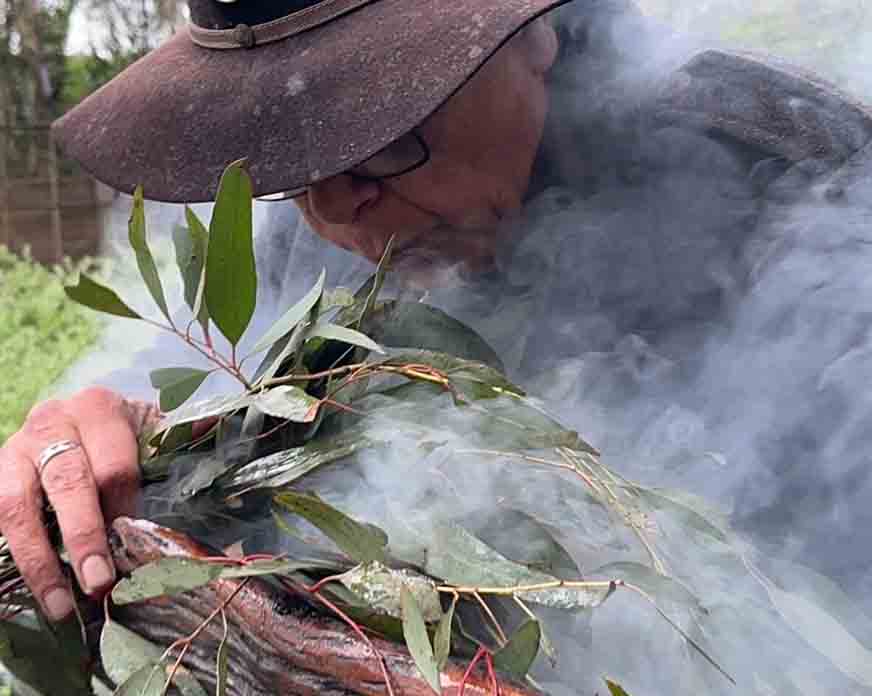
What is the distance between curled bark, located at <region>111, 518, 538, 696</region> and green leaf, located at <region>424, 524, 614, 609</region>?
0.06 meters

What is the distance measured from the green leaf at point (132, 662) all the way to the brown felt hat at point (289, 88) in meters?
0.49

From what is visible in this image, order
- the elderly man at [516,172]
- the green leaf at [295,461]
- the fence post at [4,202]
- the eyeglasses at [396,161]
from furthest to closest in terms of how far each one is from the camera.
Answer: the fence post at [4,202] < the eyeglasses at [396,161] < the elderly man at [516,172] < the green leaf at [295,461]

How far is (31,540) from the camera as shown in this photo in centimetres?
106

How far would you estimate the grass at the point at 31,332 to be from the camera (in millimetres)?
3889

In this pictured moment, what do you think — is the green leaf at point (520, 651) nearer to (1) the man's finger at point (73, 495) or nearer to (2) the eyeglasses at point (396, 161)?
(1) the man's finger at point (73, 495)

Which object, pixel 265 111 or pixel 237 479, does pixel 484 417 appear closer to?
pixel 237 479

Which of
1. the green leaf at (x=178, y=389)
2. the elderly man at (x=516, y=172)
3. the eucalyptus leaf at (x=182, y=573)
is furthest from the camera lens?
the elderly man at (x=516, y=172)

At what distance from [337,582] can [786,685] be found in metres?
0.33

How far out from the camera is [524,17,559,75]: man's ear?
1.49 m

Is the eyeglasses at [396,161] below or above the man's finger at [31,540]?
above

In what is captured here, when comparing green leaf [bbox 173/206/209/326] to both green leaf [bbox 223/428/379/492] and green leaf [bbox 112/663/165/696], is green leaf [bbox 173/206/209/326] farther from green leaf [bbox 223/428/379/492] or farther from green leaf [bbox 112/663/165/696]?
green leaf [bbox 112/663/165/696]

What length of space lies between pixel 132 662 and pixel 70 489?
0.66ft

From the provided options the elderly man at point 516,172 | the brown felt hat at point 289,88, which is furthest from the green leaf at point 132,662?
the brown felt hat at point 289,88

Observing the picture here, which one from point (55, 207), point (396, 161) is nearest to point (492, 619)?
point (396, 161)
